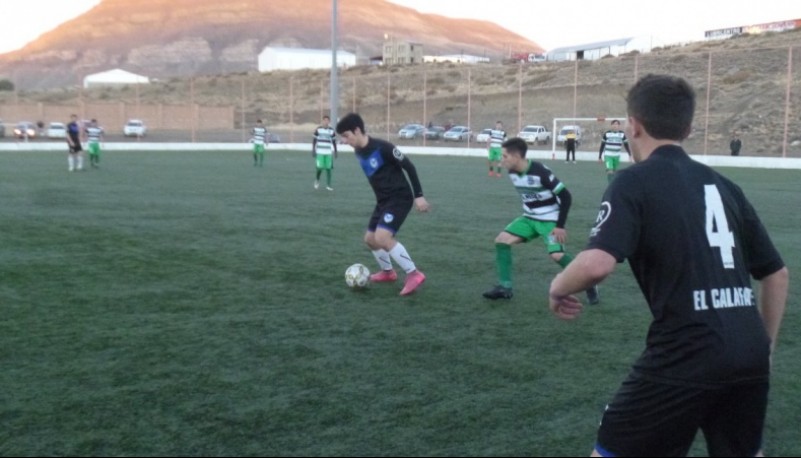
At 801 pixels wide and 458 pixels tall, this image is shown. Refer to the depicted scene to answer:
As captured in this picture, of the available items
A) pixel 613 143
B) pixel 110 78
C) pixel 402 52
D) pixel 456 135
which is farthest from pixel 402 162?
pixel 402 52

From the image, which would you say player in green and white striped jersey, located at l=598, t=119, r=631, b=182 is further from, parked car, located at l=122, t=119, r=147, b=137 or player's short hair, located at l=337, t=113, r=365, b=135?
parked car, located at l=122, t=119, r=147, b=137

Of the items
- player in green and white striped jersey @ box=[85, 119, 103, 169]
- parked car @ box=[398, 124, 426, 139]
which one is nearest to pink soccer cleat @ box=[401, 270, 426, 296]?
player in green and white striped jersey @ box=[85, 119, 103, 169]

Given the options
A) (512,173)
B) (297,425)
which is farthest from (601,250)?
(512,173)

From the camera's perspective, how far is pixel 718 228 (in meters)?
2.61

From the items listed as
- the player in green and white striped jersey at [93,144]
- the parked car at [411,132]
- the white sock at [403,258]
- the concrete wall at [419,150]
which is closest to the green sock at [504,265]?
the white sock at [403,258]

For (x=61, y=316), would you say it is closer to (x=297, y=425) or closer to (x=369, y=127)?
(x=297, y=425)

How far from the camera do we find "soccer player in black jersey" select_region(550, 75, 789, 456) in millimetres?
2543

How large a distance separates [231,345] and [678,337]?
3.96 metres

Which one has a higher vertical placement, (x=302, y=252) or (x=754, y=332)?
(x=754, y=332)

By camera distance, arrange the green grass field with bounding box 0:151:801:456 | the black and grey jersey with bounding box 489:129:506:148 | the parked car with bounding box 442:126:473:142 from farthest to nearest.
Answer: the parked car with bounding box 442:126:473:142, the black and grey jersey with bounding box 489:129:506:148, the green grass field with bounding box 0:151:801:456

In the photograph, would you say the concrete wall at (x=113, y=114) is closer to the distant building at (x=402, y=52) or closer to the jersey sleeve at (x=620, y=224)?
the jersey sleeve at (x=620, y=224)

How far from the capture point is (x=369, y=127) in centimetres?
6197

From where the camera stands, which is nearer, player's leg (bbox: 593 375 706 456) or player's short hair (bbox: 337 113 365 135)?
player's leg (bbox: 593 375 706 456)

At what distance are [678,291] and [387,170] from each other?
577cm
